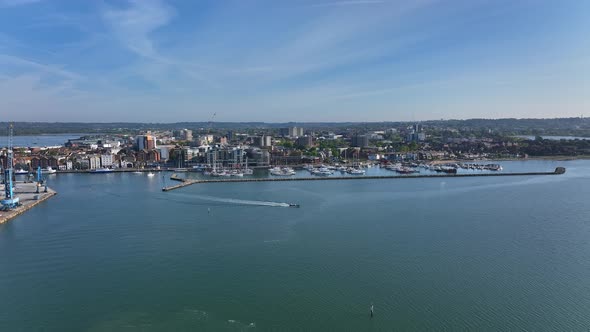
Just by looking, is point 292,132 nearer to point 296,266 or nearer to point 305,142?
point 305,142

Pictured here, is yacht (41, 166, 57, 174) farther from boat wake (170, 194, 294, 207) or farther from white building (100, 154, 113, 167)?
boat wake (170, 194, 294, 207)

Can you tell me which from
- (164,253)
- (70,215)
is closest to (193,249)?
(164,253)

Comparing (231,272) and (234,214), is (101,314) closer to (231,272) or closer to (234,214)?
(231,272)

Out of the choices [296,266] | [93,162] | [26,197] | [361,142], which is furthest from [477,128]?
[296,266]

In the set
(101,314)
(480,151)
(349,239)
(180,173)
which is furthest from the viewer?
(480,151)

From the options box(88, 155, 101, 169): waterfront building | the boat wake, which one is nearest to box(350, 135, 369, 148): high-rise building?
box(88, 155, 101, 169): waterfront building
